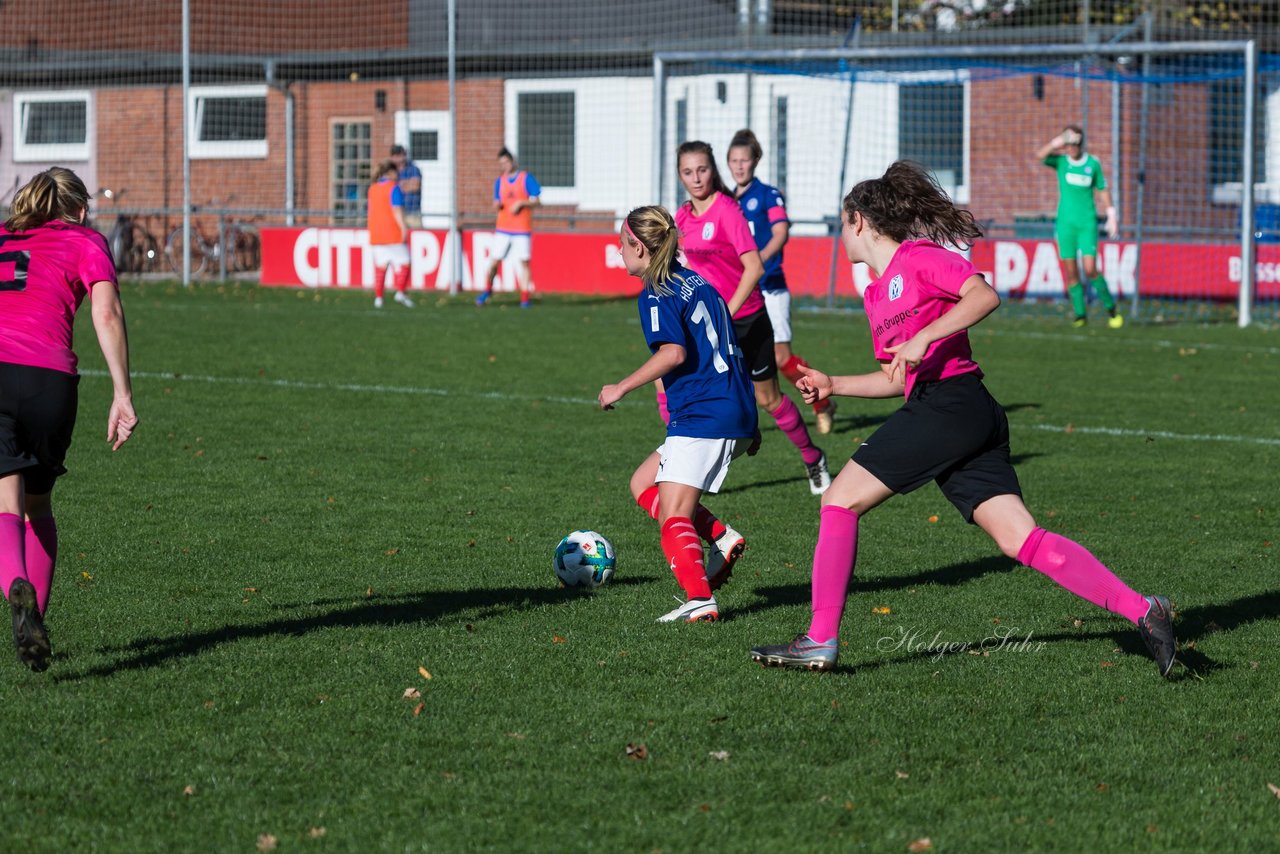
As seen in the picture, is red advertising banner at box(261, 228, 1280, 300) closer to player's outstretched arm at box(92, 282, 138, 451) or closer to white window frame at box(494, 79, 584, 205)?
white window frame at box(494, 79, 584, 205)

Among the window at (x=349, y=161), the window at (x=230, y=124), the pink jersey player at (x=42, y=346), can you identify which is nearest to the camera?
the pink jersey player at (x=42, y=346)

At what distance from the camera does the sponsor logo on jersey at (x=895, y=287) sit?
512 cm

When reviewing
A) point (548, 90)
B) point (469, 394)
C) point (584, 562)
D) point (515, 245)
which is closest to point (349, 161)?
point (548, 90)

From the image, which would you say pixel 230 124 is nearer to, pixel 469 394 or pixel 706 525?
pixel 469 394

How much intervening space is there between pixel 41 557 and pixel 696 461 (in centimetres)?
232

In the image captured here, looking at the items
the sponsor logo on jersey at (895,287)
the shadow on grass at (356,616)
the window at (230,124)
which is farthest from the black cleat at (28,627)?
the window at (230,124)

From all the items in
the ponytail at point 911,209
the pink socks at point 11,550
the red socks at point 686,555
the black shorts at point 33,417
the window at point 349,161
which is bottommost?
the red socks at point 686,555

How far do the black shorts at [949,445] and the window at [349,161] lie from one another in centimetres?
2917

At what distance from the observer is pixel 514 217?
73.7ft

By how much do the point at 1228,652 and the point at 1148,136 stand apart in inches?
773

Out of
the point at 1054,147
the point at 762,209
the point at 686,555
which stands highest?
the point at 1054,147

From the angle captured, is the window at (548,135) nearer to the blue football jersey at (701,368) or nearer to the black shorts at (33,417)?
the blue football jersey at (701,368)

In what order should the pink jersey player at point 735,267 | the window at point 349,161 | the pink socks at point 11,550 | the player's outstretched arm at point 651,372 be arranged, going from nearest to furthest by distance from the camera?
the pink socks at point 11,550
the player's outstretched arm at point 651,372
the pink jersey player at point 735,267
the window at point 349,161

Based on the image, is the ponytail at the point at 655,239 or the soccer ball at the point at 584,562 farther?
the soccer ball at the point at 584,562
